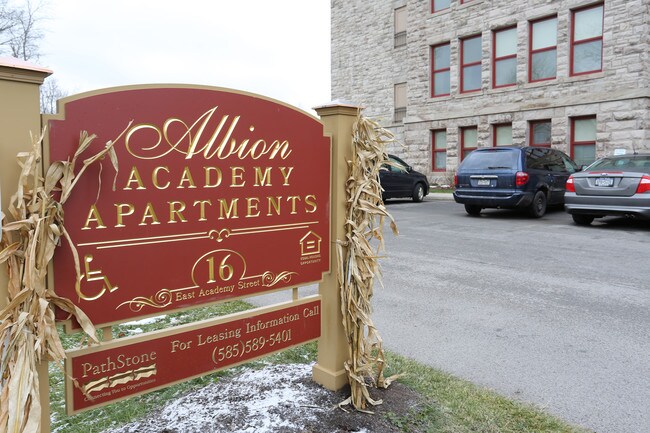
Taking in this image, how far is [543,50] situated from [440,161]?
622 cm

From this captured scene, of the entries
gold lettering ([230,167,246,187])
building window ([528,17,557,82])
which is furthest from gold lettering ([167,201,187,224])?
building window ([528,17,557,82])

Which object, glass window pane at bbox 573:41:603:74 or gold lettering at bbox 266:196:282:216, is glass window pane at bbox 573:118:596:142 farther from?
gold lettering at bbox 266:196:282:216

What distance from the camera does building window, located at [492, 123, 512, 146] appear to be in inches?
787

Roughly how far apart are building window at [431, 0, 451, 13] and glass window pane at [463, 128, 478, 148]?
558 centimetres

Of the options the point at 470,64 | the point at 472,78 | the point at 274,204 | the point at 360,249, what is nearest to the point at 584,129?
the point at 472,78

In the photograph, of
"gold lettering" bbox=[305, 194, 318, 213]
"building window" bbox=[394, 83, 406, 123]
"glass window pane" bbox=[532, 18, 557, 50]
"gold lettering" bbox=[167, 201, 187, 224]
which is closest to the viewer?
"gold lettering" bbox=[167, 201, 187, 224]

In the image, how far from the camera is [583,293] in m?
5.45

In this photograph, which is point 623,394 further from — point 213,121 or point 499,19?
point 499,19

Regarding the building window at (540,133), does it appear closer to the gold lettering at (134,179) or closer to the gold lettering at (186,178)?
the gold lettering at (186,178)

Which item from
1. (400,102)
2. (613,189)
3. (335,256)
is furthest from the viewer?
(400,102)

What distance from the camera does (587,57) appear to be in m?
17.5

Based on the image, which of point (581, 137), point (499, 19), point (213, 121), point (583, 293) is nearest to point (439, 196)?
point (581, 137)

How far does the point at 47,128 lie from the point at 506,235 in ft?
28.8

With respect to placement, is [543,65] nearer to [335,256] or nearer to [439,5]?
[439,5]
